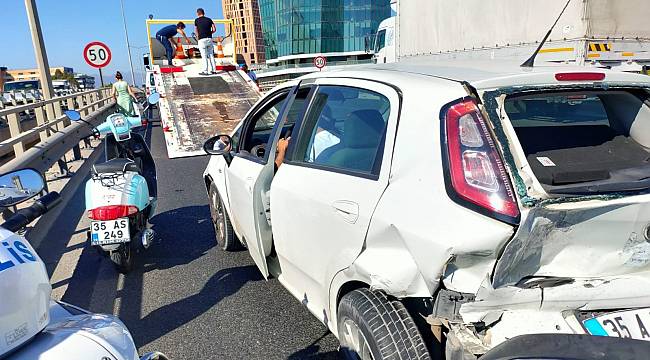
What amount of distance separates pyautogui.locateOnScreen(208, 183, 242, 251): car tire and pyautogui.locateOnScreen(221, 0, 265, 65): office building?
102 meters

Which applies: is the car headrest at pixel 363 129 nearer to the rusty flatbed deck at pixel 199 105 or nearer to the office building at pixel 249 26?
the rusty flatbed deck at pixel 199 105

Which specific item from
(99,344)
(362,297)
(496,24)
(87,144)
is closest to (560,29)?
(496,24)

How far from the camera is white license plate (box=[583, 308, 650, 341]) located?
1.82 metres

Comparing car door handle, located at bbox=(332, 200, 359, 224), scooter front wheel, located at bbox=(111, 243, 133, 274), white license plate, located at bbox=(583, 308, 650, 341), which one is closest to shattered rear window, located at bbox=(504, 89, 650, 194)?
white license plate, located at bbox=(583, 308, 650, 341)

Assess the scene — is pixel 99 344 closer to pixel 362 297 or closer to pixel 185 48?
pixel 362 297

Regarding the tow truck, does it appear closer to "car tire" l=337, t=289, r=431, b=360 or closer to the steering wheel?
the steering wheel

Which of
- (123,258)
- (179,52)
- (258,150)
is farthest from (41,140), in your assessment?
(179,52)

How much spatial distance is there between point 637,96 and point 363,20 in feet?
210

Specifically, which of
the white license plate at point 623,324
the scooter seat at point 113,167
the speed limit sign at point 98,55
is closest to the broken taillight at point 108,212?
the scooter seat at point 113,167

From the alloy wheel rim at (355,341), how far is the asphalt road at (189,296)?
624 millimetres

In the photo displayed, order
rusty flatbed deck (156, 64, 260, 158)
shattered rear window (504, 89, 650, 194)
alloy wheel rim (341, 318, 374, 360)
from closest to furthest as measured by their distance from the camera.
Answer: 1. shattered rear window (504, 89, 650, 194)
2. alloy wheel rim (341, 318, 374, 360)
3. rusty flatbed deck (156, 64, 260, 158)

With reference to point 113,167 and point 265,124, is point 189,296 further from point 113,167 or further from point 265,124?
point 265,124

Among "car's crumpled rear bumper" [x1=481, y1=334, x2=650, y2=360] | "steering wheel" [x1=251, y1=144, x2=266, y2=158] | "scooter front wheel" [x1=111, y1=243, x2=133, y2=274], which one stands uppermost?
"steering wheel" [x1=251, y1=144, x2=266, y2=158]

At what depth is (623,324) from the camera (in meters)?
1.86
